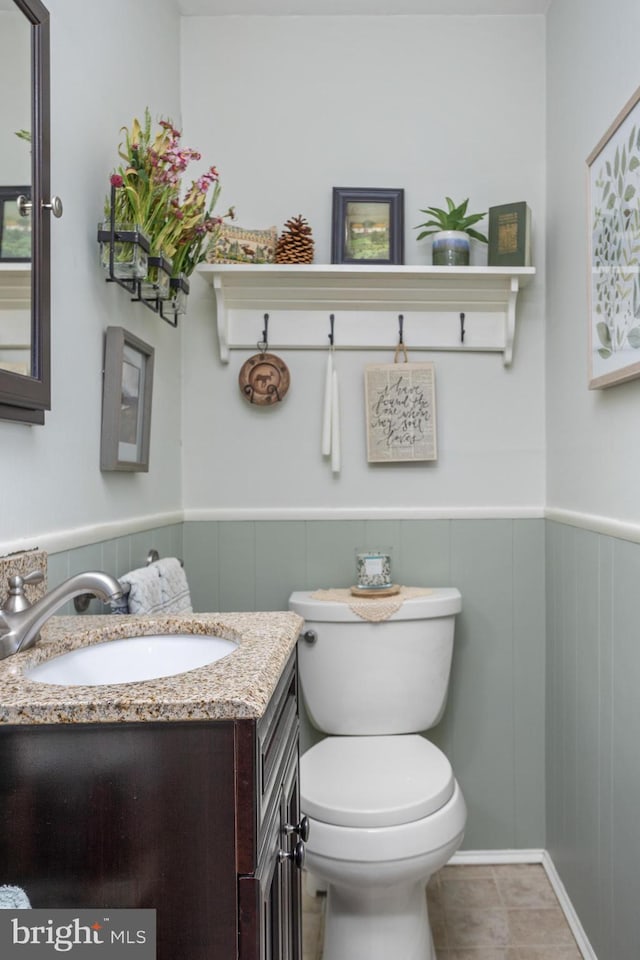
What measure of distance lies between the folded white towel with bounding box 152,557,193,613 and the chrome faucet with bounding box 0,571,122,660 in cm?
57

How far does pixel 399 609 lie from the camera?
5.92ft

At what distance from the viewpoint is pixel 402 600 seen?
1836mm

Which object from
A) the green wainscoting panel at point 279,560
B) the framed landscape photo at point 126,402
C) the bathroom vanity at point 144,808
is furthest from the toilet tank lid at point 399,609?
the bathroom vanity at point 144,808

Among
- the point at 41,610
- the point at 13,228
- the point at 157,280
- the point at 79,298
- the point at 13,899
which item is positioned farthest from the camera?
the point at 157,280

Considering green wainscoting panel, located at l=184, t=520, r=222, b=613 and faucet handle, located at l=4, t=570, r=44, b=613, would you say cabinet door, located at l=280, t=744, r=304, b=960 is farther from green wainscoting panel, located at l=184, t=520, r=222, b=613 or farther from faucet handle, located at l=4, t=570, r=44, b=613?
green wainscoting panel, located at l=184, t=520, r=222, b=613

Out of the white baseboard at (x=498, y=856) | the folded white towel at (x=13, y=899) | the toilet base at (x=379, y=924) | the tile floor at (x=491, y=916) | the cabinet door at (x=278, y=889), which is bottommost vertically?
the tile floor at (x=491, y=916)

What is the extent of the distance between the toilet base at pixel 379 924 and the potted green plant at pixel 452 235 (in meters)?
1.53

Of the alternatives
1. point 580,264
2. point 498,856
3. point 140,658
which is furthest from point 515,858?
point 580,264

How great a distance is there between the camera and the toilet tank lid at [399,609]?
1.80 meters

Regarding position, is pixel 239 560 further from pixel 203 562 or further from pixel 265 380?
pixel 265 380

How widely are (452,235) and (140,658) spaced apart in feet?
4.71

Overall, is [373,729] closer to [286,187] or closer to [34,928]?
[34,928]

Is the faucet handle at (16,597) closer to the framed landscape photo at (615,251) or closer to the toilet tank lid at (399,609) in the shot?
the toilet tank lid at (399,609)

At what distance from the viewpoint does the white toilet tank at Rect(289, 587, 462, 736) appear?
71.2 inches
